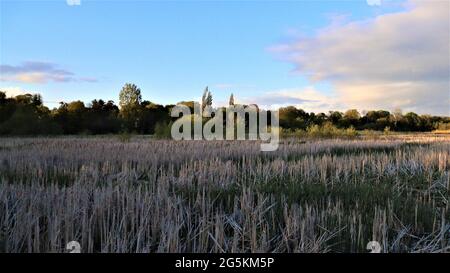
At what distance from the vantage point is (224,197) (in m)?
4.67

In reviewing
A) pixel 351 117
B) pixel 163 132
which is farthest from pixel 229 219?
pixel 351 117

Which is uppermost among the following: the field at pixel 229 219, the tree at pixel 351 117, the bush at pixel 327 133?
the tree at pixel 351 117

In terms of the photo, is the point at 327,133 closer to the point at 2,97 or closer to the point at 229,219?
the point at 229,219

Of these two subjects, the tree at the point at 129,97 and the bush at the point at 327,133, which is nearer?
the bush at the point at 327,133

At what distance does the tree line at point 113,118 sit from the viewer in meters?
30.2

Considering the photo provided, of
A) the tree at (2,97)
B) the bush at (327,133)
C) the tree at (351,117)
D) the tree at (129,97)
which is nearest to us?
the bush at (327,133)

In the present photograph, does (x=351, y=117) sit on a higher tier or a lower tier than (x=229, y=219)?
higher

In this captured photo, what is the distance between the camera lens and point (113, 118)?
127 feet

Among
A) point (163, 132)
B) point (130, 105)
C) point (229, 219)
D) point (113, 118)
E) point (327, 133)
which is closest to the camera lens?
point (229, 219)

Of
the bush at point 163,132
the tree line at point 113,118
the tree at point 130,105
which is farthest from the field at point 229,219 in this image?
the tree at point 130,105

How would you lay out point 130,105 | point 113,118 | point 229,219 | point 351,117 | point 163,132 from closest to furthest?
1. point 229,219
2. point 163,132
3. point 113,118
4. point 130,105
5. point 351,117

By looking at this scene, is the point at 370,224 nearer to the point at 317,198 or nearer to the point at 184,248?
the point at 317,198

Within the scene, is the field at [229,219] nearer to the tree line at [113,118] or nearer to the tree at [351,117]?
the tree line at [113,118]
